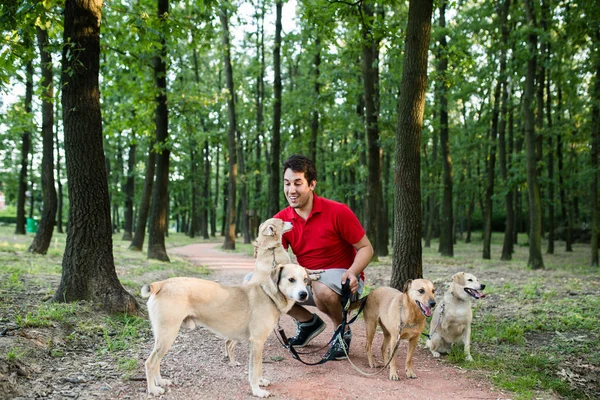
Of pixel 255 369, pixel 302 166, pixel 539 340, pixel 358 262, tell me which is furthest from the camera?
pixel 539 340

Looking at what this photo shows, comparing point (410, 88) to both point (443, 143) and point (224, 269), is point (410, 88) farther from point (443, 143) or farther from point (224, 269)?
point (443, 143)

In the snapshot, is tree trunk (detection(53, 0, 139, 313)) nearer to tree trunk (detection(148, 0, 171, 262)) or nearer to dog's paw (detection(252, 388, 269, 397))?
dog's paw (detection(252, 388, 269, 397))

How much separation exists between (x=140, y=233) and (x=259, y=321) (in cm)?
1533

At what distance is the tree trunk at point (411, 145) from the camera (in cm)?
759

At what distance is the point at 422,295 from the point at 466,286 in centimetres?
115

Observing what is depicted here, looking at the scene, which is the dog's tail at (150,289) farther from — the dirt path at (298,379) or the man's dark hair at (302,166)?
the man's dark hair at (302,166)

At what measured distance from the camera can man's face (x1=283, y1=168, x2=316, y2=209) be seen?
541cm

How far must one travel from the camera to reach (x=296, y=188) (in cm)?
545

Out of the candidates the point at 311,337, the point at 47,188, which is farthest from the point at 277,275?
the point at 47,188

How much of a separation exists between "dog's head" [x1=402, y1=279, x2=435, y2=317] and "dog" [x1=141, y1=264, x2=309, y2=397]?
137 centimetres

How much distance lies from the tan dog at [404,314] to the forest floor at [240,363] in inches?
10.0

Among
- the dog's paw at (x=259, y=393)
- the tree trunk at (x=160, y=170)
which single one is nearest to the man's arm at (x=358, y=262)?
the dog's paw at (x=259, y=393)

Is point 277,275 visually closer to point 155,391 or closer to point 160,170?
point 155,391

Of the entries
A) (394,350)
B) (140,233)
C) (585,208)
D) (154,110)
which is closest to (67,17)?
(394,350)
